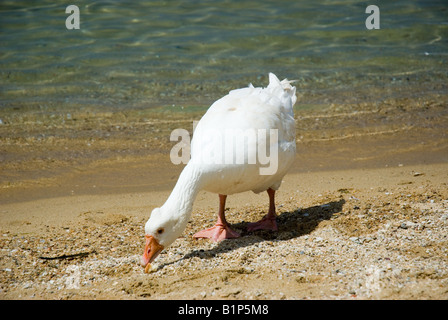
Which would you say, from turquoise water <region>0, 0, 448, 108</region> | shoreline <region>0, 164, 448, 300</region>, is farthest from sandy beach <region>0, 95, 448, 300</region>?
turquoise water <region>0, 0, 448, 108</region>

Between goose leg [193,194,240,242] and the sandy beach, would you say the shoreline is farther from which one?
Result: goose leg [193,194,240,242]

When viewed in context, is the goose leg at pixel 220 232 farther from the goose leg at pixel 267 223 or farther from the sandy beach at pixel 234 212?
the goose leg at pixel 267 223

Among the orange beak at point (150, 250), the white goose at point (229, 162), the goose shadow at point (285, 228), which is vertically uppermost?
the white goose at point (229, 162)

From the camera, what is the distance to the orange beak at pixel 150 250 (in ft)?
15.5

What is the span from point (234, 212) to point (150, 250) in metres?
1.90

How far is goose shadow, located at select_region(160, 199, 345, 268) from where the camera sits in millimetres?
5257

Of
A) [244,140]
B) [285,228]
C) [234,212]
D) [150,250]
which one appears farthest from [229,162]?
[234,212]

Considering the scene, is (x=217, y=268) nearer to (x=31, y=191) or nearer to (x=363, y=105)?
(x=31, y=191)

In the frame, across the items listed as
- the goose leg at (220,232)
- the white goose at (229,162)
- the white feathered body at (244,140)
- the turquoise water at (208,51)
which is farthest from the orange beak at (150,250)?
the turquoise water at (208,51)

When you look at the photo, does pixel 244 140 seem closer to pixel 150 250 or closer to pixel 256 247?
pixel 256 247

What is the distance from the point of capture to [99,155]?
28.3ft

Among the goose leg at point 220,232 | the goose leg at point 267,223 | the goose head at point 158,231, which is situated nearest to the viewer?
the goose head at point 158,231

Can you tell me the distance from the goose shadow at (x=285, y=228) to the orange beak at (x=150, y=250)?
0.17 m
